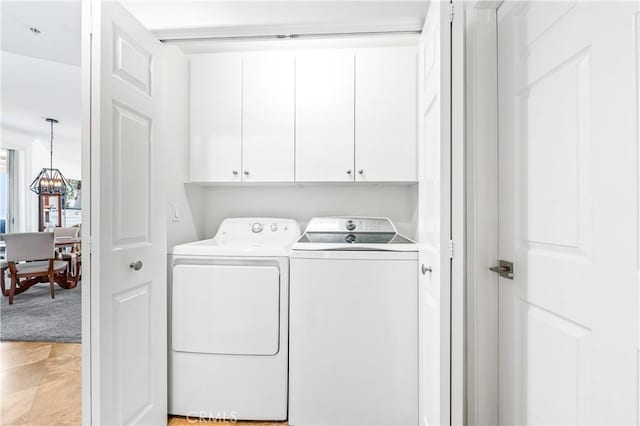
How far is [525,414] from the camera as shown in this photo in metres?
1.12

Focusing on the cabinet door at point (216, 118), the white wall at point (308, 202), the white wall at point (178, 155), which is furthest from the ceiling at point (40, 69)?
the white wall at point (308, 202)

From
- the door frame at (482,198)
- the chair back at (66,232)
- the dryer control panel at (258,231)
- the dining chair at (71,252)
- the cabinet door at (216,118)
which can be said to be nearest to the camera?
the door frame at (482,198)

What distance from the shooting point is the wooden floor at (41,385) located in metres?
1.78

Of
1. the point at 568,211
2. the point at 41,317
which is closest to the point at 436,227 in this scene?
the point at 568,211

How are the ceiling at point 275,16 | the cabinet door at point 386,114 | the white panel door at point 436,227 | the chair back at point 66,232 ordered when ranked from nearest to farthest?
1. the white panel door at point 436,227
2. the ceiling at point 275,16
3. the cabinet door at point 386,114
4. the chair back at point 66,232

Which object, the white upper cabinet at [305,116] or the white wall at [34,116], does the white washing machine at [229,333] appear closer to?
the white upper cabinet at [305,116]

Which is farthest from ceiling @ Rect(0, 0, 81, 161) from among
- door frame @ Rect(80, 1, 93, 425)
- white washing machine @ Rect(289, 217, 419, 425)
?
white washing machine @ Rect(289, 217, 419, 425)

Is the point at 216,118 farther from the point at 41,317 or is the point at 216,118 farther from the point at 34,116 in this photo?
the point at 34,116

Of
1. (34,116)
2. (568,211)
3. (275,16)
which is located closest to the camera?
(568,211)

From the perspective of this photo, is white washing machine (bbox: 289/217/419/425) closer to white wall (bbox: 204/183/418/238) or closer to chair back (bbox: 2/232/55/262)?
white wall (bbox: 204/183/418/238)

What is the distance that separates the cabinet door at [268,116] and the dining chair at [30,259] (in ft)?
11.2

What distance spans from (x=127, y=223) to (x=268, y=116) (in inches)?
42.4

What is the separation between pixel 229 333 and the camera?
5.64 ft

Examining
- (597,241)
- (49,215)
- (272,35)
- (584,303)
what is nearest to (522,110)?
(597,241)
